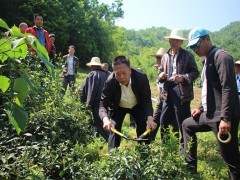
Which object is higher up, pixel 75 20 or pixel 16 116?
pixel 75 20

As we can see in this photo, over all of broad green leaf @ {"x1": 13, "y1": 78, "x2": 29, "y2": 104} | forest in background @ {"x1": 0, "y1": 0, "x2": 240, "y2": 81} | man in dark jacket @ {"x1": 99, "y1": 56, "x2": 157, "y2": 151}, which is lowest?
man in dark jacket @ {"x1": 99, "y1": 56, "x2": 157, "y2": 151}

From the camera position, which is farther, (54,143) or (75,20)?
(75,20)

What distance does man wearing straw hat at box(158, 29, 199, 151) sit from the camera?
4.25 meters

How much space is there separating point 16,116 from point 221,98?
251 centimetres

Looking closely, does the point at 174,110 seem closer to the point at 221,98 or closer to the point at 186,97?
the point at 186,97

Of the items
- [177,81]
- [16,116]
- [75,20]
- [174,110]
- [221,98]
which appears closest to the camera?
[16,116]

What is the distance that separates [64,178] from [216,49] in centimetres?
202

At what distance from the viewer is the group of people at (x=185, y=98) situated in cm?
293

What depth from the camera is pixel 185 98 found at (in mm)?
4238

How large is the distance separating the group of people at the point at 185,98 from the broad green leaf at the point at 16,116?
68.6 inches

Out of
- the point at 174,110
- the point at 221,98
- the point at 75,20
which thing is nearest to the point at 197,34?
the point at 221,98

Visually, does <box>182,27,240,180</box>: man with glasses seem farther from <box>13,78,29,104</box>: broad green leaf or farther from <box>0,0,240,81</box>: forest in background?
<box>0,0,240,81</box>: forest in background

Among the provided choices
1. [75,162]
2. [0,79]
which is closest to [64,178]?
[75,162]

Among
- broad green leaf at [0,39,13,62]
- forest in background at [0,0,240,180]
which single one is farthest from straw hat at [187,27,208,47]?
broad green leaf at [0,39,13,62]
